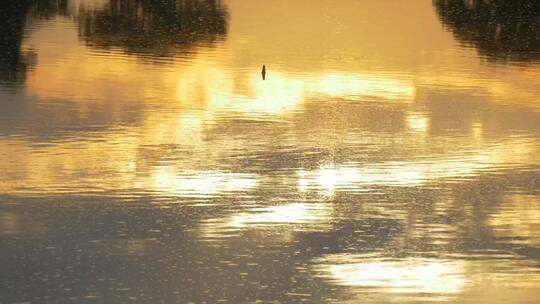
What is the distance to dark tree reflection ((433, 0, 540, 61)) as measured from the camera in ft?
218

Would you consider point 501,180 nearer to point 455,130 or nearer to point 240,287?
point 455,130

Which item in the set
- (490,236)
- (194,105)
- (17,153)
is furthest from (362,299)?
(194,105)

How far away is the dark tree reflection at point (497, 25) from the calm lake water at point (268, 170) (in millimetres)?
603

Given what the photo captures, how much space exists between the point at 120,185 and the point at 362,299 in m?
10.0

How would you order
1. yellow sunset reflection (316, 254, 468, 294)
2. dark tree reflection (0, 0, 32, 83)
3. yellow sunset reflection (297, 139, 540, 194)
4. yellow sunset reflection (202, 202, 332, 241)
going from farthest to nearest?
dark tree reflection (0, 0, 32, 83)
yellow sunset reflection (297, 139, 540, 194)
yellow sunset reflection (202, 202, 332, 241)
yellow sunset reflection (316, 254, 468, 294)

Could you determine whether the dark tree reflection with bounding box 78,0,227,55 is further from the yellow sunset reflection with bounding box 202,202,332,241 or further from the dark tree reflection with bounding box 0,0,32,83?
the yellow sunset reflection with bounding box 202,202,332,241

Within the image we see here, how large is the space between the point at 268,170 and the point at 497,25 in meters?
43.9

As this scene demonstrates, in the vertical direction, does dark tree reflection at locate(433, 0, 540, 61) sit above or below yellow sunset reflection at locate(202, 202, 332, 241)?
below

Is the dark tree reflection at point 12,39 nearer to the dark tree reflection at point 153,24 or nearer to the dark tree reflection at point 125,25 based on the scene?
the dark tree reflection at point 125,25

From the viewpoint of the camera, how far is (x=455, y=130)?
43.4 m

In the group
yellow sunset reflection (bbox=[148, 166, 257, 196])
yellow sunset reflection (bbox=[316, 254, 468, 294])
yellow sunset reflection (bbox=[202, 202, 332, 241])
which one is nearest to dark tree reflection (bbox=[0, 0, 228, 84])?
yellow sunset reflection (bbox=[148, 166, 257, 196])

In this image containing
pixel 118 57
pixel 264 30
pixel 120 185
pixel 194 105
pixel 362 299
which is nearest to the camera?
pixel 362 299

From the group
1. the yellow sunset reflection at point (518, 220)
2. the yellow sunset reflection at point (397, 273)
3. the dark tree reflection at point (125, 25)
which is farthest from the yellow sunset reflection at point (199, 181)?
the dark tree reflection at point (125, 25)

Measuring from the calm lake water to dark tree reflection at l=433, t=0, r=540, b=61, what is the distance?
0.60 metres
